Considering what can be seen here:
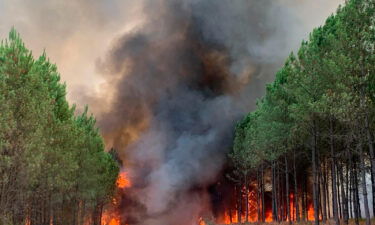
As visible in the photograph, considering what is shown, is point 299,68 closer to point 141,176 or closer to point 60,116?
point 60,116

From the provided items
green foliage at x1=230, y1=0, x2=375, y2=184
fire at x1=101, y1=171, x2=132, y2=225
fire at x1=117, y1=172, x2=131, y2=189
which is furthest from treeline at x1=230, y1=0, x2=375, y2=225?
fire at x1=117, y1=172, x2=131, y2=189

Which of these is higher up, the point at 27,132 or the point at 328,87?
the point at 328,87

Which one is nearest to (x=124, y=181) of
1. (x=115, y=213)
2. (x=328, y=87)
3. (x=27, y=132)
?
(x=115, y=213)

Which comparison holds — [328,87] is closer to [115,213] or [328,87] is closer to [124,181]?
[115,213]

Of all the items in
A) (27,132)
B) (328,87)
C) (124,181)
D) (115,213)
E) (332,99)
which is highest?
(124,181)

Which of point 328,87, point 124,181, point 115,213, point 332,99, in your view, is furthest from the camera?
point 124,181

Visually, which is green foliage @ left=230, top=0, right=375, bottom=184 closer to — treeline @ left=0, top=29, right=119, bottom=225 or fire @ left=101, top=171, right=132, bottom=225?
treeline @ left=0, top=29, right=119, bottom=225

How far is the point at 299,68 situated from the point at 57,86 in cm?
1847

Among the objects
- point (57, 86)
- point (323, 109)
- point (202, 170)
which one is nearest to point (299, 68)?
point (323, 109)

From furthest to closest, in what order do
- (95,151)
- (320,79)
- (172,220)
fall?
(172,220) → (95,151) → (320,79)

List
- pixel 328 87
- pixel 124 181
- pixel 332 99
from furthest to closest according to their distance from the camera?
1. pixel 124 181
2. pixel 328 87
3. pixel 332 99

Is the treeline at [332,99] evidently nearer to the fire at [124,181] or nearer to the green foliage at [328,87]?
the green foliage at [328,87]

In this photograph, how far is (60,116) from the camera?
31016 millimetres

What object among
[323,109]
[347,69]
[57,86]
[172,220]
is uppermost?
[57,86]
